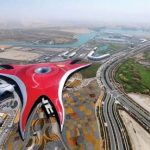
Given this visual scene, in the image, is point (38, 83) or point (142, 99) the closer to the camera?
point (38, 83)

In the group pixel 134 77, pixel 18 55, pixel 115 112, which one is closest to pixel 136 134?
pixel 115 112

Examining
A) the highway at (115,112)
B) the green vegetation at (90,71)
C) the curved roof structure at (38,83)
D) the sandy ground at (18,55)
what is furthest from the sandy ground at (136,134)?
the sandy ground at (18,55)

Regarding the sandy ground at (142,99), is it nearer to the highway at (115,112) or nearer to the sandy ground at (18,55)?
the highway at (115,112)

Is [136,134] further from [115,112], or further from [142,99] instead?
[142,99]

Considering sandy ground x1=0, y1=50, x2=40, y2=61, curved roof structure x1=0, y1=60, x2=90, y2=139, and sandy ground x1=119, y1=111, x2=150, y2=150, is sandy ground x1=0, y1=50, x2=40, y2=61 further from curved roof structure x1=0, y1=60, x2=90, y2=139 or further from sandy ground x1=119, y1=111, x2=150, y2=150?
sandy ground x1=119, y1=111, x2=150, y2=150

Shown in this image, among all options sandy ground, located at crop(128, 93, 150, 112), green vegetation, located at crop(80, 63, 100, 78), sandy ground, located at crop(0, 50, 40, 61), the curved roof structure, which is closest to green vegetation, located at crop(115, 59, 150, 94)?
sandy ground, located at crop(128, 93, 150, 112)

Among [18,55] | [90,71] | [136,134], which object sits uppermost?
[136,134]

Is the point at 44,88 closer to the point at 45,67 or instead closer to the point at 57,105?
the point at 57,105
